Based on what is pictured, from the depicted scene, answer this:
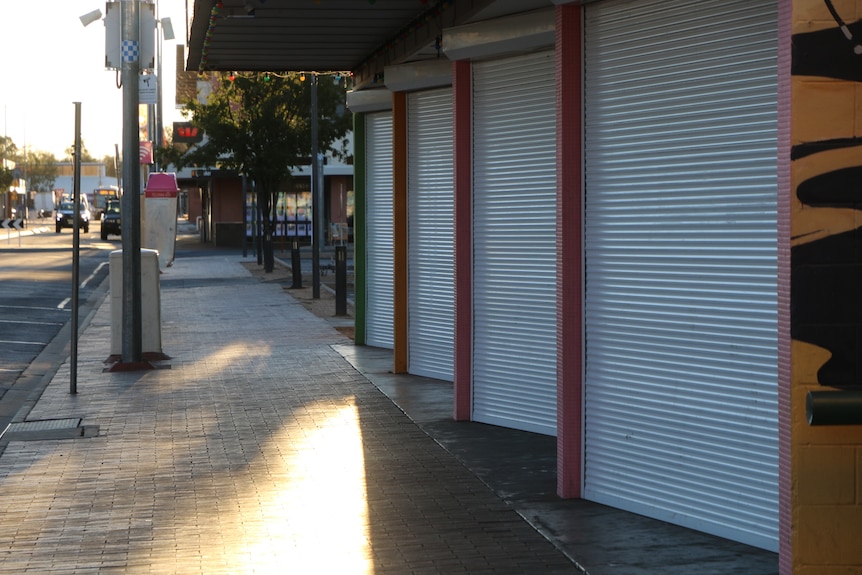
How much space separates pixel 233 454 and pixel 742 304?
168 inches

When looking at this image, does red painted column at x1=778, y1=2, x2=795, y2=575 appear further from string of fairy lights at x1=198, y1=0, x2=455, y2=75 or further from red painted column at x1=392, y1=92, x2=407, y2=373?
red painted column at x1=392, y1=92, x2=407, y2=373

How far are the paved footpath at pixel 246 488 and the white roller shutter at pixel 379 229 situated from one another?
2.13 meters

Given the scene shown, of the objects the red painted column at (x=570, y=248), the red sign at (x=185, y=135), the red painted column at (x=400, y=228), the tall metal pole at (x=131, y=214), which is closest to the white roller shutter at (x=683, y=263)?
the red painted column at (x=570, y=248)

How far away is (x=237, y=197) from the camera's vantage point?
195 feet

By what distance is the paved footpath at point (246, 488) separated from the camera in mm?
6754

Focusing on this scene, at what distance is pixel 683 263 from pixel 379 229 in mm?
9358

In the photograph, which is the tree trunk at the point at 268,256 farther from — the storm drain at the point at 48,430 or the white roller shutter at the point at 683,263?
the white roller shutter at the point at 683,263

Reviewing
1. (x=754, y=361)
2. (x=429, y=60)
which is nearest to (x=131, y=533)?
(x=754, y=361)

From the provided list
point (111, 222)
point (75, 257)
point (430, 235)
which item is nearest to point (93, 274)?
point (75, 257)

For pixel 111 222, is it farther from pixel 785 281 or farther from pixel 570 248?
pixel 785 281

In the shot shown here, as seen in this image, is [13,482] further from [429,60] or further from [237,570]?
[429,60]

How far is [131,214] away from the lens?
15.2m

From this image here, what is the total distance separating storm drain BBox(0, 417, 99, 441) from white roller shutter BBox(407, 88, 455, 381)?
3.95m

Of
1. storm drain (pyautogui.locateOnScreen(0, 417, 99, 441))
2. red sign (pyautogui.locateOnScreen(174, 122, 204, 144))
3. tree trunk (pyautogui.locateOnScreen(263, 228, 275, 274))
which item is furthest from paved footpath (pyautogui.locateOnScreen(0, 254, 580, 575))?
red sign (pyautogui.locateOnScreen(174, 122, 204, 144))
